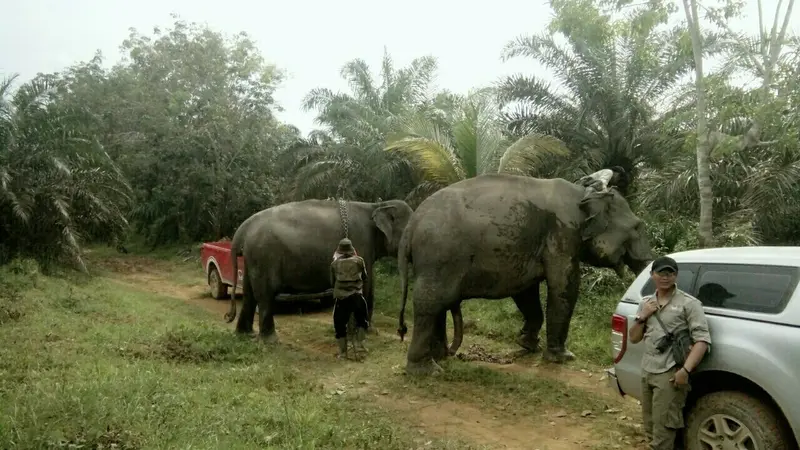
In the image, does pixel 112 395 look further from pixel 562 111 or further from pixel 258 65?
pixel 258 65

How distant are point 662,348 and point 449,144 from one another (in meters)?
9.62

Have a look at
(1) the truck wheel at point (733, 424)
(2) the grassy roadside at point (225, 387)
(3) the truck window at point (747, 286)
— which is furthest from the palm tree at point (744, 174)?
(1) the truck wheel at point (733, 424)

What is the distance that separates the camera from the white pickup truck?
3.97 m

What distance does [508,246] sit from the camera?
784cm

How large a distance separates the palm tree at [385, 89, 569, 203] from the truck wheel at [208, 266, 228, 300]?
16.6ft

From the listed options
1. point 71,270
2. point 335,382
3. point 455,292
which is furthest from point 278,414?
point 71,270

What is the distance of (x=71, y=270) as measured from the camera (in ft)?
53.9

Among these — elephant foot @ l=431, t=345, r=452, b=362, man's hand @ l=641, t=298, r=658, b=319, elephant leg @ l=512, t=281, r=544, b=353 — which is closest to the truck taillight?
man's hand @ l=641, t=298, r=658, b=319

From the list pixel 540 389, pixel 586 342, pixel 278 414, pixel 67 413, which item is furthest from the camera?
pixel 586 342

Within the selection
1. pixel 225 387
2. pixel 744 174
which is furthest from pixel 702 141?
pixel 225 387

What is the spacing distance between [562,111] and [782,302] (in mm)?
10611

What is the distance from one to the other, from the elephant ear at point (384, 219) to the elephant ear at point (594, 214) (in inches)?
126

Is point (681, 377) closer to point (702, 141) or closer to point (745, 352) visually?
point (745, 352)

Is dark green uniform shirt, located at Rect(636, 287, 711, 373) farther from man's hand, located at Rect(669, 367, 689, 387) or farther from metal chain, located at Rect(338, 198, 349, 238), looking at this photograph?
metal chain, located at Rect(338, 198, 349, 238)
